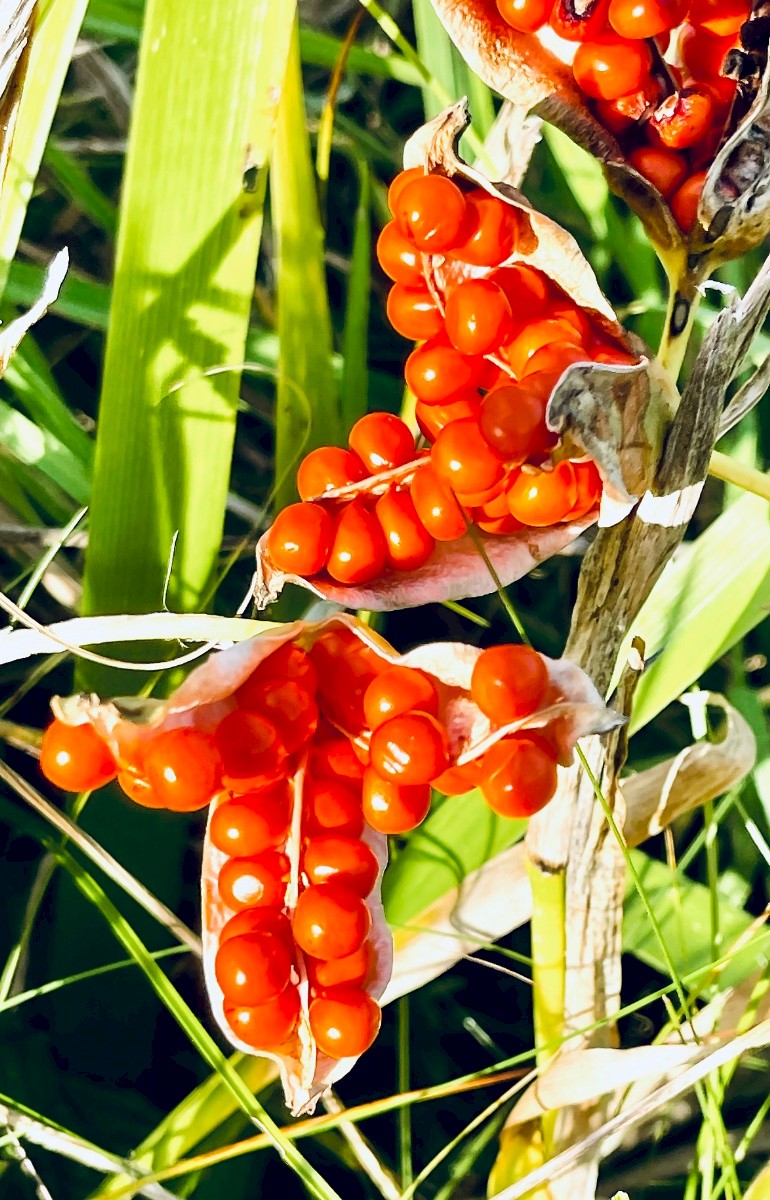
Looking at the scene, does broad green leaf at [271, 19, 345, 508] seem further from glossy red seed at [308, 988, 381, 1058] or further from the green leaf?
glossy red seed at [308, 988, 381, 1058]

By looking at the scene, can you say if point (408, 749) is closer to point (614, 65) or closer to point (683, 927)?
point (614, 65)

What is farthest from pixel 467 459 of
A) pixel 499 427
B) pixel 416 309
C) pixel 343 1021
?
pixel 343 1021

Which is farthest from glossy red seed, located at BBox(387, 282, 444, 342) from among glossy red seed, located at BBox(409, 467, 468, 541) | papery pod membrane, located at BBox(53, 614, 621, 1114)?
papery pod membrane, located at BBox(53, 614, 621, 1114)

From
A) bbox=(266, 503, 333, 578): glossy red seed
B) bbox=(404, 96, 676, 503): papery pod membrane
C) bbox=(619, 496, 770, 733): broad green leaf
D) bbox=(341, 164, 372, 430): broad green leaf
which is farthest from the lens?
bbox=(341, 164, 372, 430): broad green leaf

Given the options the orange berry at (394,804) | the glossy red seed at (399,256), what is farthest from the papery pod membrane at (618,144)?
the orange berry at (394,804)

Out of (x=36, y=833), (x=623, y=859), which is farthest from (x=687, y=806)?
(x=36, y=833)

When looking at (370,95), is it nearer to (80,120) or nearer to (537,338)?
(80,120)
